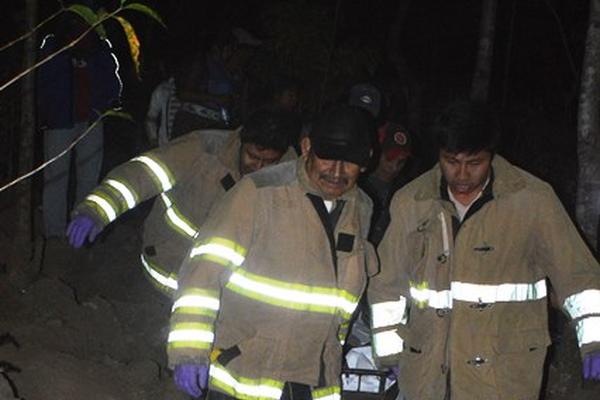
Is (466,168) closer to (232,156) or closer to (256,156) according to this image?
(256,156)

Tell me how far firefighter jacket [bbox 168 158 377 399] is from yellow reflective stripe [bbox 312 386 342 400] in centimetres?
6

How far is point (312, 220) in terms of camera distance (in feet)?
12.0

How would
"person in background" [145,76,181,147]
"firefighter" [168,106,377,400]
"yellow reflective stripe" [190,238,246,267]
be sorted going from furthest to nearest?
1. "person in background" [145,76,181,147]
2. "firefighter" [168,106,377,400]
3. "yellow reflective stripe" [190,238,246,267]

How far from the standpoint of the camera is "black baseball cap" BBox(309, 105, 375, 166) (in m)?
3.60

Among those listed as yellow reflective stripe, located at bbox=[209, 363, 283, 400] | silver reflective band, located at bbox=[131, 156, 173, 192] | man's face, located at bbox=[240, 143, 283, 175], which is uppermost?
man's face, located at bbox=[240, 143, 283, 175]

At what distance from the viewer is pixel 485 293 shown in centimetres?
379

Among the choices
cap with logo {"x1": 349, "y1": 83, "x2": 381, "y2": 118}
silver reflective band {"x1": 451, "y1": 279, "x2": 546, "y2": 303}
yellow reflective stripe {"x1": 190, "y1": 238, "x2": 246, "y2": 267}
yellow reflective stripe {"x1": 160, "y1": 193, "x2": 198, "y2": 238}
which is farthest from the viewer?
cap with logo {"x1": 349, "y1": 83, "x2": 381, "y2": 118}

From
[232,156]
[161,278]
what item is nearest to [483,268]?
[232,156]

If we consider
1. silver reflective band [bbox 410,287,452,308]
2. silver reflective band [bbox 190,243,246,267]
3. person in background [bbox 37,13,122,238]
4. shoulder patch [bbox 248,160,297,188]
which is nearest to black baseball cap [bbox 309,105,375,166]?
shoulder patch [bbox 248,160,297,188]

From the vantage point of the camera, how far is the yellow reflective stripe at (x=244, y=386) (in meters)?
3.57

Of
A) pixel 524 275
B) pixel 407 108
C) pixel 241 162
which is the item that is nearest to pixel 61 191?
pixel 241 162

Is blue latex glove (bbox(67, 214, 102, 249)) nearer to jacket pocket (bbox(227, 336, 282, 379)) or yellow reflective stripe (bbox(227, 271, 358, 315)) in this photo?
yellow reflective stripe (bbox(227, 271, 358, 315))

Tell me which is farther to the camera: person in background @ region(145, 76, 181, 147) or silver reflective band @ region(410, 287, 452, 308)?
person in background @ region(145, 76, 181, 147)

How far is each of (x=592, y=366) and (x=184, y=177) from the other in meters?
2.15
